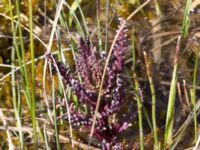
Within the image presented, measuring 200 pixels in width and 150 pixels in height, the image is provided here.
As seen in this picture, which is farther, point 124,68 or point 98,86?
point 124,68

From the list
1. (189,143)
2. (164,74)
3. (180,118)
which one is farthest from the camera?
(164,74)

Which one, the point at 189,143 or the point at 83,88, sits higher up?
the point at 83,88

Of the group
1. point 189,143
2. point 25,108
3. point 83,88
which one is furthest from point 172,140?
point 25,108

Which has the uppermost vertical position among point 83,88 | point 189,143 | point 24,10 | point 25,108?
point 24,10

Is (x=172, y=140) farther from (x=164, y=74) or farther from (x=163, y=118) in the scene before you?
(x=164, y=74)

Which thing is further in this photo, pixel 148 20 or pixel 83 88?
pixel 148 20

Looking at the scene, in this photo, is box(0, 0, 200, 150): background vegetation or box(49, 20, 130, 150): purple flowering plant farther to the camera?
box(0, 0, 200, 150): background vegetation

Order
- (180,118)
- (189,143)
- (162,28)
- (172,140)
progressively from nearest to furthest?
(172,140) → (189,143) → (180,118) → (162,28)

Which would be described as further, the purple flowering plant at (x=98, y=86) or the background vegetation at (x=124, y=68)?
the background vegetation at (x=124, y=68)
